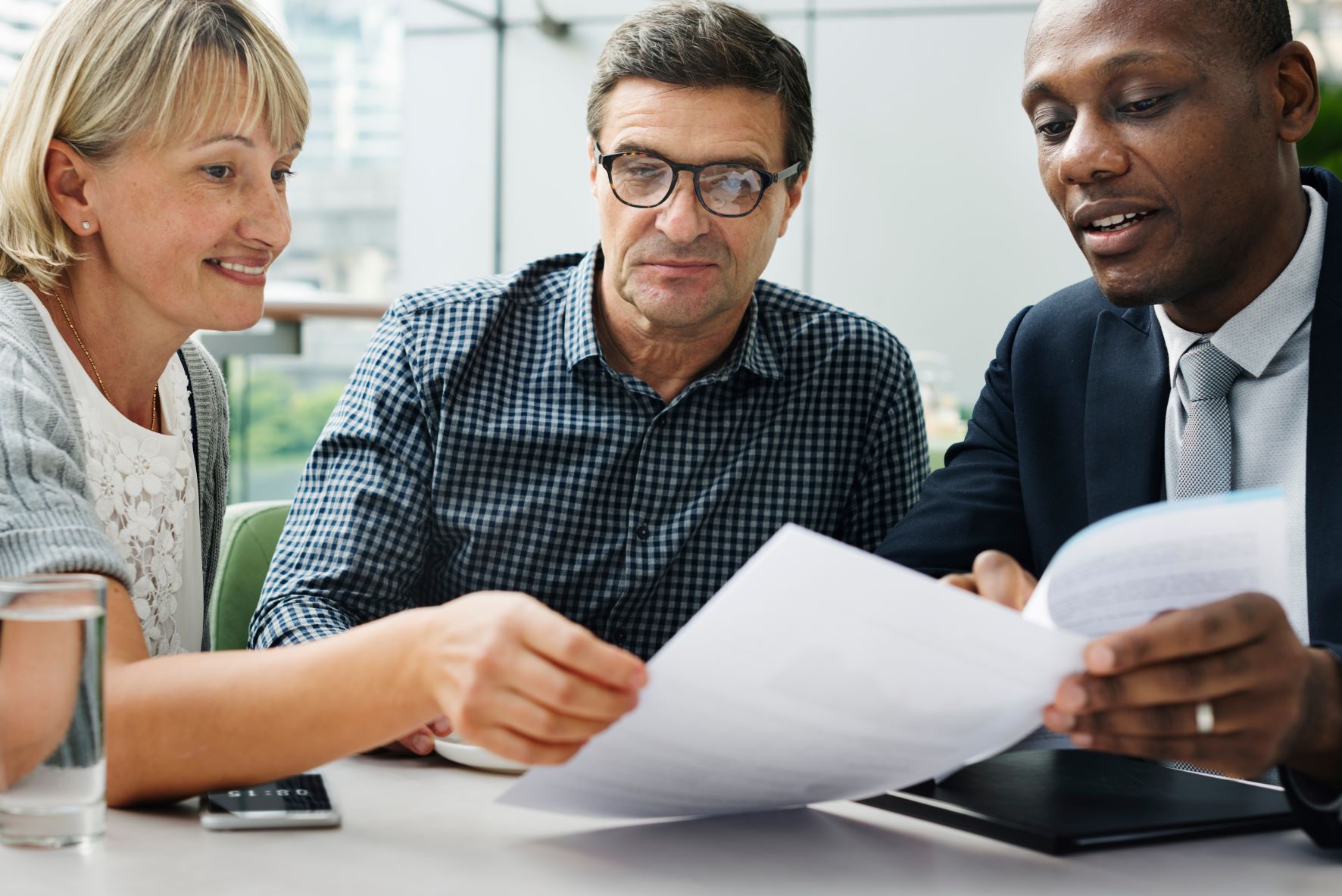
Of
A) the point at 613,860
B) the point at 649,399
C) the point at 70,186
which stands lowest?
the point at 613,860

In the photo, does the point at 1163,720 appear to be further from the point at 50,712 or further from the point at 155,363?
the point at 155,363

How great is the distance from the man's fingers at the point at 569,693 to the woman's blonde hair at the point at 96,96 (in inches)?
32.7

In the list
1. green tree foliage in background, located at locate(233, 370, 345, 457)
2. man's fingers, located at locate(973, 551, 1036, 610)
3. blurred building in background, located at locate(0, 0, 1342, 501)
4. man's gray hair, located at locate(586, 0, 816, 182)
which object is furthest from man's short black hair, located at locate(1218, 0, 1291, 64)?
blurred building in background, located at locate(0, 0, 1342, 501)

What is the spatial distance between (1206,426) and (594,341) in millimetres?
707

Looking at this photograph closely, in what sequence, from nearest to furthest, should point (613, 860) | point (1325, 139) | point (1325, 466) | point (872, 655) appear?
1. point (872, 655)
2. point (613, 860)
3. point (1325, 466)
4. point (1325, 139)

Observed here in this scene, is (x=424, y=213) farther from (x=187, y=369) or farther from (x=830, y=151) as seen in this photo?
(x=187, y=369)

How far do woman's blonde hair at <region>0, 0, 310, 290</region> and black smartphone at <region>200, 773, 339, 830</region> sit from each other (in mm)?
667

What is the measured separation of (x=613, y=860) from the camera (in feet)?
2.76

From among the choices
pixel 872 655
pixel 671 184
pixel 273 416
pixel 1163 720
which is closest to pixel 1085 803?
pixel 1163 720

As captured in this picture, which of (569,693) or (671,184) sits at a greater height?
(671,184)

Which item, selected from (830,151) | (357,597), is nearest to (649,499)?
(357,597)

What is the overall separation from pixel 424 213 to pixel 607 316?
7.31m

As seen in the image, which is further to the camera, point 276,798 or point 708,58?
point 708,58

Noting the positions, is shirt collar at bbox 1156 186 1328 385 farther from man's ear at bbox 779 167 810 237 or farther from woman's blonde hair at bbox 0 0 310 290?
woman's blonde hair at bbox 0 0 310 290
